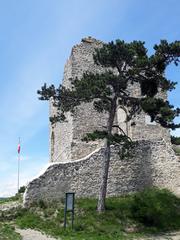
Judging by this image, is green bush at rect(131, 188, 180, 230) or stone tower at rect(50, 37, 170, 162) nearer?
green bush at rect(131, 188, 180, 230)

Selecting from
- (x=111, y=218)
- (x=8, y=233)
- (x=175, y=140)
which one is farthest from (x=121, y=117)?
(x=8, y=233)

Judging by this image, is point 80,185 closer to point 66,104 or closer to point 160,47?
A: point 66,104

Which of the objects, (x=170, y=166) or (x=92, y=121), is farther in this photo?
(x=92, y=121)

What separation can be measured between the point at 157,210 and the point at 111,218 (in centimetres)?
225

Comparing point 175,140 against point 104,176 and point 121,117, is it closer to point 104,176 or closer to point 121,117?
point 121,117

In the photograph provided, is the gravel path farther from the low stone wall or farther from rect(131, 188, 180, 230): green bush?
rect(131, 188, 180, 230): green bush

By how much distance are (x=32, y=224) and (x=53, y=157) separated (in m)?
12.3

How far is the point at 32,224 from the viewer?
15.6 m

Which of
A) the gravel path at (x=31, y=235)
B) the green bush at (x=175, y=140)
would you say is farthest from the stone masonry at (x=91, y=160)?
the gravel path at (x=31, y=235)

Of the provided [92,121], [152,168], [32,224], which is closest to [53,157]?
[92,121]

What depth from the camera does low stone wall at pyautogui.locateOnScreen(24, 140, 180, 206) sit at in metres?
18.3

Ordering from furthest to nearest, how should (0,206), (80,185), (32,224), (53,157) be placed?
(53,157), (80,185), (0,206), (32,224)

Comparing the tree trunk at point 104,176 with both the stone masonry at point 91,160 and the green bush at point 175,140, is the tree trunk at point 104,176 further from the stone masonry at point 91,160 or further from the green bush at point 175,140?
the green bush at point 175,140

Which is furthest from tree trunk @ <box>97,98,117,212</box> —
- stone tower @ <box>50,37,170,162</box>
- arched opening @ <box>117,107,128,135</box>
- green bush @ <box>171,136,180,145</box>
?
green bush @ <box>171,136,180,145</box>
